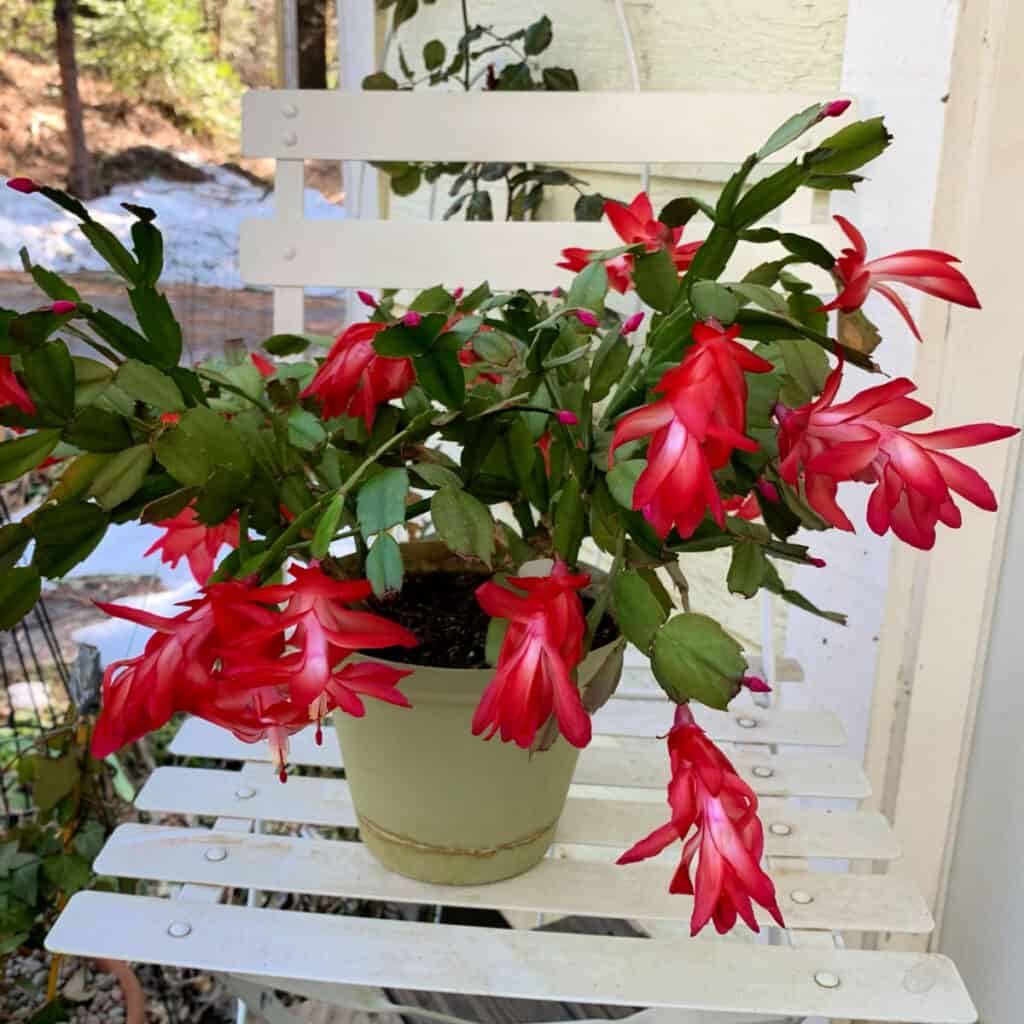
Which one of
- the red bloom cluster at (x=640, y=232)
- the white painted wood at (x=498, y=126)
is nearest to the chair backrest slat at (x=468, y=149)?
the white painted wood at (x=498, y=126)

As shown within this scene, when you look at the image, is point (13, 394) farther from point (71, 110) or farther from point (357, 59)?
point (71, 110)

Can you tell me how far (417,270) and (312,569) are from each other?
2.11ft

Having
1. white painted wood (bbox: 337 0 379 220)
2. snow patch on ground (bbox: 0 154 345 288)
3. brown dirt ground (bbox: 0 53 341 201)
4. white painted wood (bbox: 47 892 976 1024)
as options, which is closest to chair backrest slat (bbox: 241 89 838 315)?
white painted wood (bbox: 47 892 976 1024)

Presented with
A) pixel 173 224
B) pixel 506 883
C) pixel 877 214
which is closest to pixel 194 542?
pixel 506 883

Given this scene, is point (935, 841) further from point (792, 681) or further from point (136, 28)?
point (136, 28)

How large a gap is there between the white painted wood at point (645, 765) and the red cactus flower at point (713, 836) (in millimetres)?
278

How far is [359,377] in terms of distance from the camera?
0.56 meters

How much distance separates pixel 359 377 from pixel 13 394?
0.51ft

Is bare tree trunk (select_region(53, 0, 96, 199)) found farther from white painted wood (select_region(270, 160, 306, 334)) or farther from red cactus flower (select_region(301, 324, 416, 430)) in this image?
red cactus flower (select_region(301, 324, 416, 430))

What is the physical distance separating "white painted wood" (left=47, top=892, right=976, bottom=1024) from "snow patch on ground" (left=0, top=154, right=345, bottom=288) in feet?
5.50

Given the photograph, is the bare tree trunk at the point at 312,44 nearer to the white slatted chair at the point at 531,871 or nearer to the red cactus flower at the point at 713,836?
the white slatted chair at the point at 531,871

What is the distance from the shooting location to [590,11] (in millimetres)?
1514

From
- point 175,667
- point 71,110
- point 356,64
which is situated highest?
point 356,64

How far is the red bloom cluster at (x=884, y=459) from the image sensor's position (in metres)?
0.47
